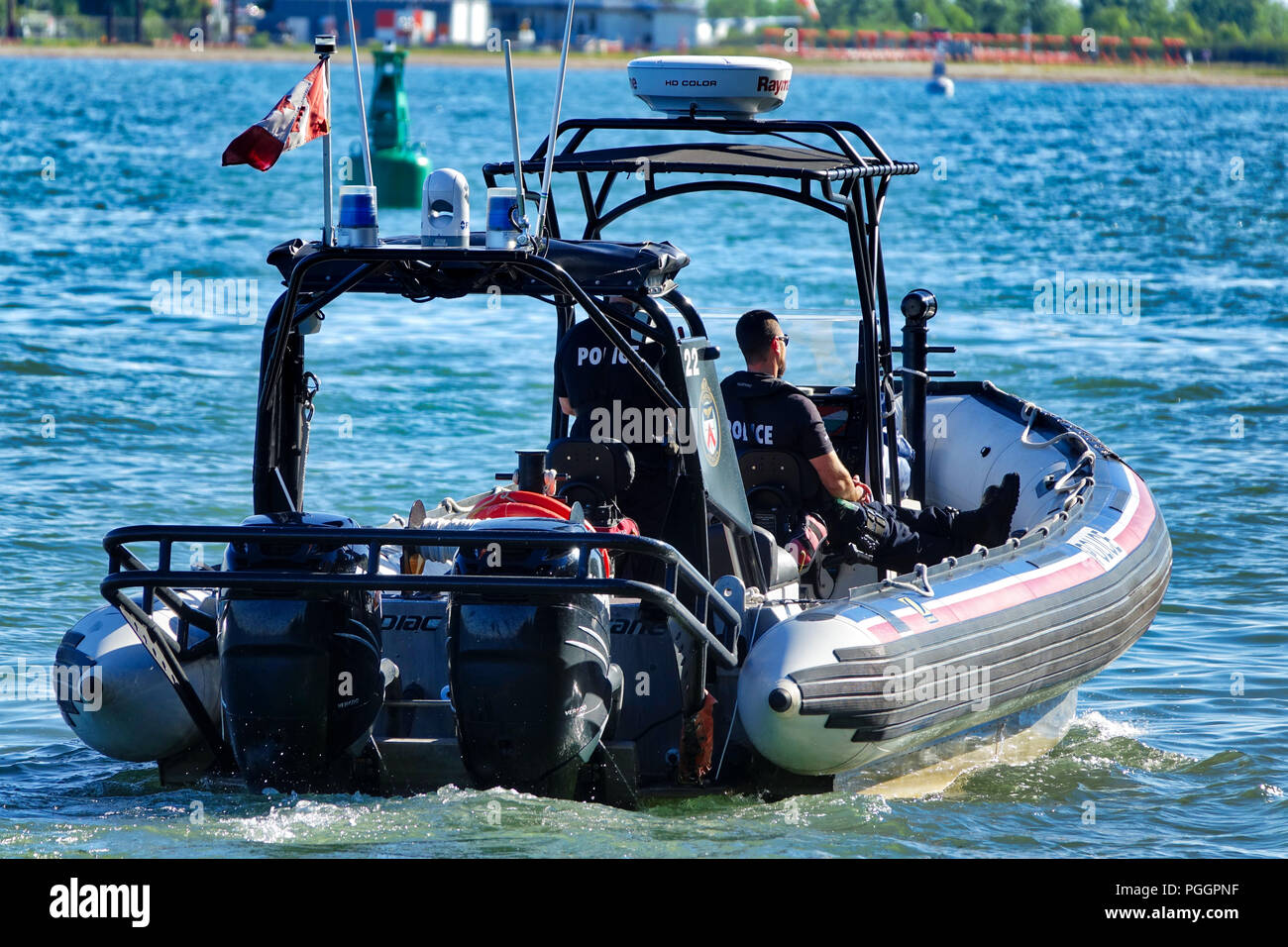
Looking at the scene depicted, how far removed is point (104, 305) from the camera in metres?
16.3

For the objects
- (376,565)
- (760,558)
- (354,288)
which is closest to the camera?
(376,565)

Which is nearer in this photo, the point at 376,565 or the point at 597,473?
the point at 376,565

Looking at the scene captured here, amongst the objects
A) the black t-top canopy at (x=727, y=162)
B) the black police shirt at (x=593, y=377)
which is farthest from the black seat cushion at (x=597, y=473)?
the black t-top canopy at (x=727, y=162)

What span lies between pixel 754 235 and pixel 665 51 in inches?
2887

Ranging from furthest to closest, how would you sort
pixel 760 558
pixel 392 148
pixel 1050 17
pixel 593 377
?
pixel 1050 17
pixel 392 148
pixel 593 377
pixel 760 558

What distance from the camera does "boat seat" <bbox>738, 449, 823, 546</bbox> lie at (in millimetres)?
5512

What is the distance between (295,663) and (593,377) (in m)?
1.58

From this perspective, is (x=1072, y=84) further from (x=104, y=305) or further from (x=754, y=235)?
(x=104, y=305)

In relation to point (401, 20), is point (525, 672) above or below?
below

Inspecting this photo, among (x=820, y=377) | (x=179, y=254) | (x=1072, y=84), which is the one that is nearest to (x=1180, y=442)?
(x=820, y=377)

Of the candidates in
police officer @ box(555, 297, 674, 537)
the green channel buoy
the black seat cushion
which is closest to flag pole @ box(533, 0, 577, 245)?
police officer @ box(555, 297, 674, 537)

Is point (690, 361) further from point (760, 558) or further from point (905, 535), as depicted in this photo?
point (905, 535)

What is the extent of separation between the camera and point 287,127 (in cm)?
421

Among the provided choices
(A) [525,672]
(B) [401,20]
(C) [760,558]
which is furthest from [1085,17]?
(A) [525,672]
